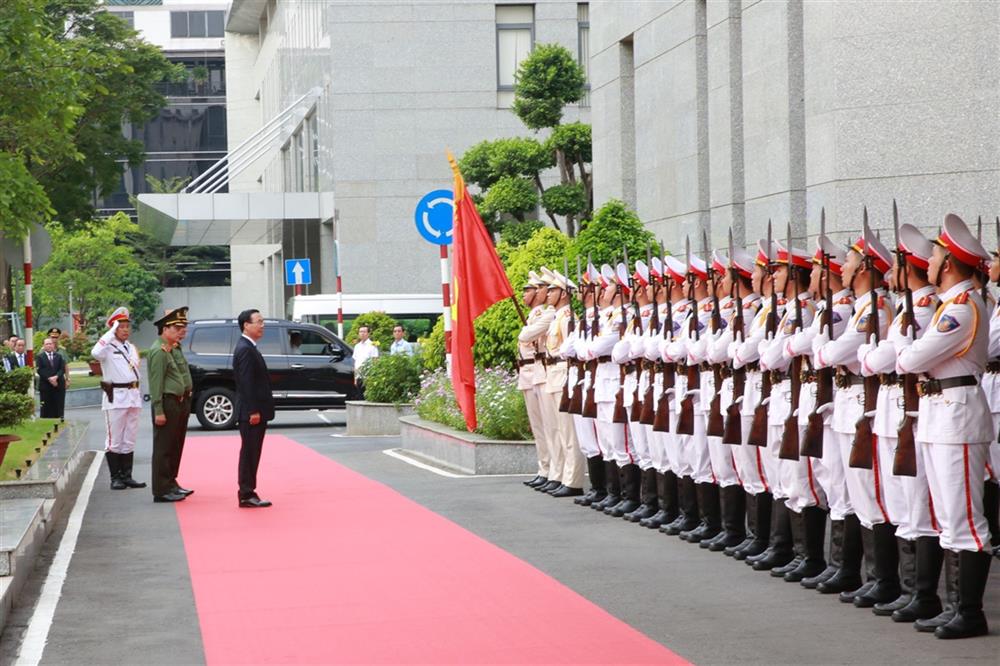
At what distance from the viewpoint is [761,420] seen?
1022 cm

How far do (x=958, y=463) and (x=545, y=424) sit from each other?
24.3 feet

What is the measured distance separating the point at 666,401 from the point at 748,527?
4.67ft

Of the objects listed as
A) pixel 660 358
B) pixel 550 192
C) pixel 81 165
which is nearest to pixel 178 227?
pixel 81 165

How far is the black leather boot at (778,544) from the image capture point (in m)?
10.4

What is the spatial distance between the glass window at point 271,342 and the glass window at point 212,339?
23.2 inches

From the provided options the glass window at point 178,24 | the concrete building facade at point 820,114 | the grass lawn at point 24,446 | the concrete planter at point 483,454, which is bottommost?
the concrete planter at point 483,454

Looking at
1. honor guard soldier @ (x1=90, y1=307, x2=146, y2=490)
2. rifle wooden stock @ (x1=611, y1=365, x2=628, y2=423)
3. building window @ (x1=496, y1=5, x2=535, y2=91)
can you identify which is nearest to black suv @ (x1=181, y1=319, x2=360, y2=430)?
honor guard soldier @ (x1=90, y1=307, x2=146, y2=490)

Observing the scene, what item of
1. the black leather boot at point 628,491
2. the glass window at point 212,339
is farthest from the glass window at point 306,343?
the black leather boot at point 628,491

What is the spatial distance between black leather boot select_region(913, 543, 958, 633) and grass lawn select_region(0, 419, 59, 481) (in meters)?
8.35

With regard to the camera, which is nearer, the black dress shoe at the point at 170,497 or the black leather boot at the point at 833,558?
the black leather boot at the point at 833,558

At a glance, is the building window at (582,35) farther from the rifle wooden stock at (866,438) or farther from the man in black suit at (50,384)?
the rifle wooden stock at (866,438)

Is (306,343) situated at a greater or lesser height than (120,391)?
greater

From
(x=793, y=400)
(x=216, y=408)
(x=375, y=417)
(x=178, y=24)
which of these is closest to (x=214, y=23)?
(x=178, y=24)

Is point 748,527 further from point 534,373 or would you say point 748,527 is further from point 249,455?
point 249,455
